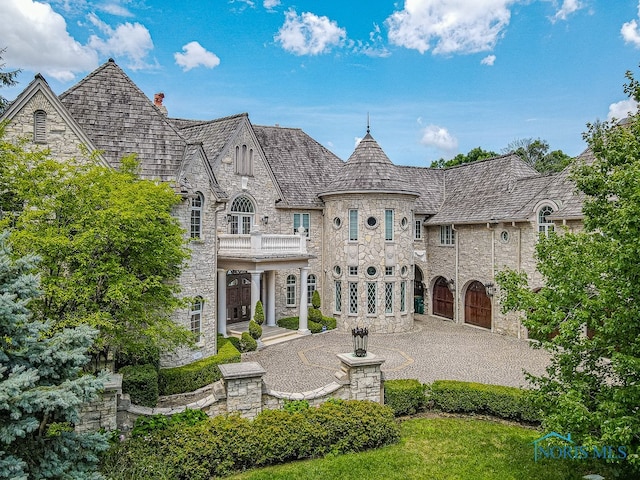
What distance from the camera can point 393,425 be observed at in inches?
466

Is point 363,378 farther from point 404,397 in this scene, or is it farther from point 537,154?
point 537,154

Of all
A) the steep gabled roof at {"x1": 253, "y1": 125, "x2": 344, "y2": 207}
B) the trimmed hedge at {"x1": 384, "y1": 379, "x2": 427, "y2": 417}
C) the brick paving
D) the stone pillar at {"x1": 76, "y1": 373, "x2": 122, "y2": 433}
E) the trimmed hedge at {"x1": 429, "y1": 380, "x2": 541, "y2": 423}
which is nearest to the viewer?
the stone pillar at {"x1": 76, "y1": 373, "x2": 122, "y2": 433}

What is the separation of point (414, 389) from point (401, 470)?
3.36 m

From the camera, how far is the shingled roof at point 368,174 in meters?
24.7

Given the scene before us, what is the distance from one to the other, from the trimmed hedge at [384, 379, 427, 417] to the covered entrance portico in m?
9.74

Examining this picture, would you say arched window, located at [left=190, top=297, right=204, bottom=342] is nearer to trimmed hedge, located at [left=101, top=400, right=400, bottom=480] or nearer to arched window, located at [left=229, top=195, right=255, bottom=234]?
arched window, located at [left=229, top=195, right=255, bottom=234]

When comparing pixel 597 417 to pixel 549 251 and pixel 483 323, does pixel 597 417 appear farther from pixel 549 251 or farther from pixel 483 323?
pixel 483 323

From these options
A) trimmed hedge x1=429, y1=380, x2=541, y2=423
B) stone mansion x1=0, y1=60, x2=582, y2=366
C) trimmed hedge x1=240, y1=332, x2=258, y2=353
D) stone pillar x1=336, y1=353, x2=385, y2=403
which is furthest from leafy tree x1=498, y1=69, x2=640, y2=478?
trimmed hedge x1=240, y1=332, x2=258, y2=353

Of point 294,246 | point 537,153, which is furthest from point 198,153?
point 537,153

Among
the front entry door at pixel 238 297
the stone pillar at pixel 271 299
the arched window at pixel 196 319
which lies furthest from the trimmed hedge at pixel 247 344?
the front entry door at pixel 238 297

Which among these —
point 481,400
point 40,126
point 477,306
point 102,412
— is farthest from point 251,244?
point 477,306

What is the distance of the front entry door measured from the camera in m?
24.1

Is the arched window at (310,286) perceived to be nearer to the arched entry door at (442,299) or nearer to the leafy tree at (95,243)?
the arched entry door at (442,299)

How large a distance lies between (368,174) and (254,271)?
28.4 feet
